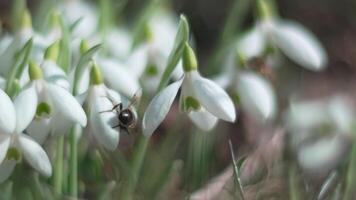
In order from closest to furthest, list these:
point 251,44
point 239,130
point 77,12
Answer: point 251,44
point 77,12
point 239,130

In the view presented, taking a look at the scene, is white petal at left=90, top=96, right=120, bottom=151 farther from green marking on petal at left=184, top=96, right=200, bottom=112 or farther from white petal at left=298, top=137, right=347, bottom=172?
white petal at left=298, top=137, right=347, bottom=172

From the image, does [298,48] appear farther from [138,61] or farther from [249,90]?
[138,61]

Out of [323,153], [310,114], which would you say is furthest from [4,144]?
[310,114]

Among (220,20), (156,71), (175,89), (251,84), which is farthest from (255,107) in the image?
(220,20)

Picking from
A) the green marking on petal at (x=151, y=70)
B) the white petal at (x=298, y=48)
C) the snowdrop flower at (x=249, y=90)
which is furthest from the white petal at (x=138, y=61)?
the white petal at (x=298, y=48)

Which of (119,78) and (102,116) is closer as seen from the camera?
(102,116)

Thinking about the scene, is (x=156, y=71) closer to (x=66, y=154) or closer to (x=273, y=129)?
(x=66, y=154)

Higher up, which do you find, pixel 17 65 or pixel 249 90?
pixel 17 65
